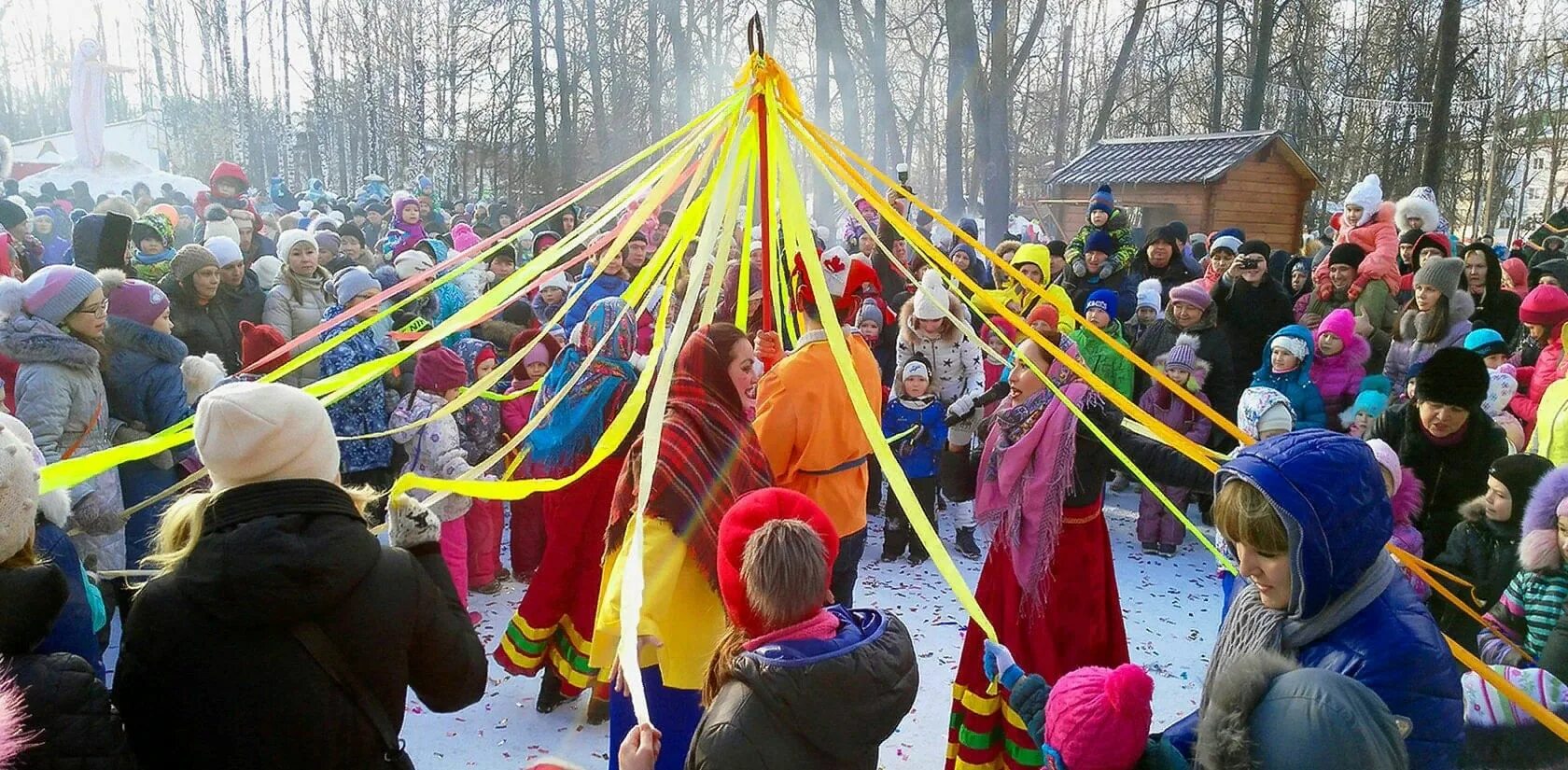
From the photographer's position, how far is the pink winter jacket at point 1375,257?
6680 millimetres

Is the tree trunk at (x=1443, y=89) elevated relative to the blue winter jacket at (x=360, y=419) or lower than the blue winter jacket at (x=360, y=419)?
elevated

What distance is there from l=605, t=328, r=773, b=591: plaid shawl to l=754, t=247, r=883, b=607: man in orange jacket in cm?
59

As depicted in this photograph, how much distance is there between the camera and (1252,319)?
6578 mm

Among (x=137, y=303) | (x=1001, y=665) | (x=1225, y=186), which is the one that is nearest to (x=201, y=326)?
(x=137, y=303)

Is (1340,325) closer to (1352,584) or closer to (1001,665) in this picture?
(1001,665)

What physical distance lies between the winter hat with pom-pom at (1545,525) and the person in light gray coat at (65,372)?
492cm

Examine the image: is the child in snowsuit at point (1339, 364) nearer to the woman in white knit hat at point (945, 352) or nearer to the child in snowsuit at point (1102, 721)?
the woman in white knit hat at point (945, 352)

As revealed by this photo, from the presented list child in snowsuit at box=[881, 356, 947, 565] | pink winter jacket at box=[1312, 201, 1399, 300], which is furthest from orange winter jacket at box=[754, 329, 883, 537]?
pink winter jacket at box=[1312, 201, 1399, 300]

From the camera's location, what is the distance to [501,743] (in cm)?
372

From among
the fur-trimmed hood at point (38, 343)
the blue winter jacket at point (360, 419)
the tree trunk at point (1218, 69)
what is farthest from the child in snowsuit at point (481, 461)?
the tree trunk at point (1218, 69)

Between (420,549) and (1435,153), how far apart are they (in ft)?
42.0

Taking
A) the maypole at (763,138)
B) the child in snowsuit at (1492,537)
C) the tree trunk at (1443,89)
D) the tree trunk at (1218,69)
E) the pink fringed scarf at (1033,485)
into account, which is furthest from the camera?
the tree trunk at (1218,69)

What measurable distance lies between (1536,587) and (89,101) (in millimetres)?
29593

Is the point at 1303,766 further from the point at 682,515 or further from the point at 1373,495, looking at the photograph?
the point at 682,515
